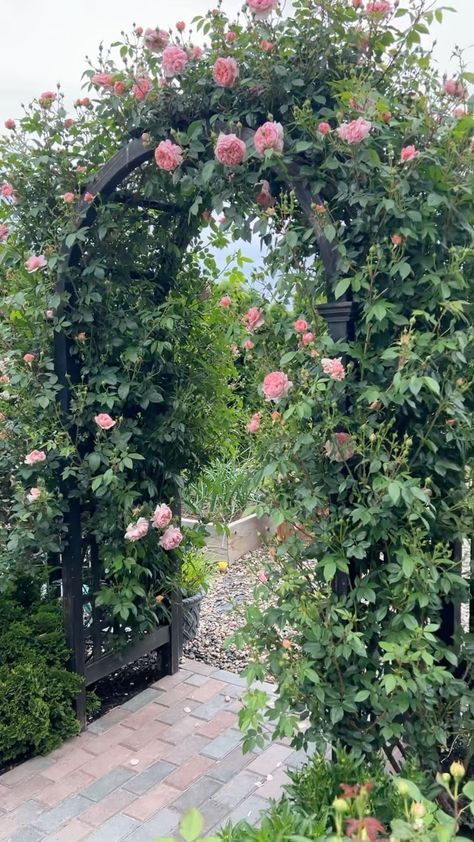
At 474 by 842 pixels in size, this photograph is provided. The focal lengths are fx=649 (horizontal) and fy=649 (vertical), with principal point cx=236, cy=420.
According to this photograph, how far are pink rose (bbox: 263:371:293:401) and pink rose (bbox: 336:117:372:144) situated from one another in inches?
23.7

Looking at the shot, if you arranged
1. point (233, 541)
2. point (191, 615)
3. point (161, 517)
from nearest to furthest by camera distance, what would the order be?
1. point (161, 517)
2. point (191, 615)
3. point (233, 541)

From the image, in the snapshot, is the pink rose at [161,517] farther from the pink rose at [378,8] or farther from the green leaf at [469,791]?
the pink rose at [378,8]

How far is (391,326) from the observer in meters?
1.74

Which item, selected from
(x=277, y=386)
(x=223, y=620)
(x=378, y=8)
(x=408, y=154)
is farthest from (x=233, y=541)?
(x=378, y=8)

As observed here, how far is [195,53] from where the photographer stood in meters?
1.95

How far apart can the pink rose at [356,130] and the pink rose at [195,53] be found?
64 cm

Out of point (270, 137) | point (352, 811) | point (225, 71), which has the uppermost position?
point (225, 71)

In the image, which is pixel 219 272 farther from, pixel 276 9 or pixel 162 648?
pixel 162 648

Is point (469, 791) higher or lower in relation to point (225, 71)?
lower

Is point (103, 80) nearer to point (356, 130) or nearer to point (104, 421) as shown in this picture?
point (356, 130)

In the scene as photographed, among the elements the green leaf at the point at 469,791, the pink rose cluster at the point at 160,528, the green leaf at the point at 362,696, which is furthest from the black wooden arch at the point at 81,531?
the green leaf at the point at 469,791

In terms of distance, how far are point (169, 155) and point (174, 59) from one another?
27cm

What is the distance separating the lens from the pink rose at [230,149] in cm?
178

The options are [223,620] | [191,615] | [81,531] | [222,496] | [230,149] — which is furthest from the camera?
[222,496]
